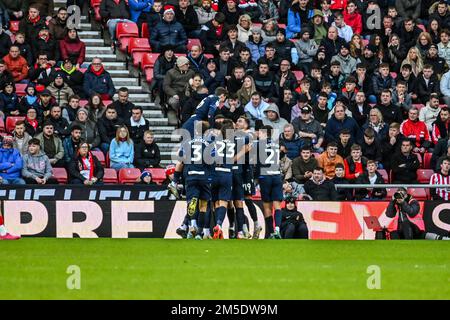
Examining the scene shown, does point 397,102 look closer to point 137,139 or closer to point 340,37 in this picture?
point 340,37

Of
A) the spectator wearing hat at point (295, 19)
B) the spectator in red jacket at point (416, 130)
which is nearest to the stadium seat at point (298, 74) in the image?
the spectator wearing hat at point (295, 19)

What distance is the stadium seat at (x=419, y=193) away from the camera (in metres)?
25.0

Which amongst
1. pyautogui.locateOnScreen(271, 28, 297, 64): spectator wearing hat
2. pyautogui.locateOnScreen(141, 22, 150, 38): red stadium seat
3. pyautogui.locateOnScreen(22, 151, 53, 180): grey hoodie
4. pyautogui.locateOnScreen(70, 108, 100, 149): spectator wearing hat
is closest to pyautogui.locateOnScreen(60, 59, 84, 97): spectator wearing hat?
pyautogui.locateOnScreen(70, 108, 100, 149): spectator wearing hat

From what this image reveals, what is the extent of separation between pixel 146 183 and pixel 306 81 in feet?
15.4

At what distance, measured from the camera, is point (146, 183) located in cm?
2480

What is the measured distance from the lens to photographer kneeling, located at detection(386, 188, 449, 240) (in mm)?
23578

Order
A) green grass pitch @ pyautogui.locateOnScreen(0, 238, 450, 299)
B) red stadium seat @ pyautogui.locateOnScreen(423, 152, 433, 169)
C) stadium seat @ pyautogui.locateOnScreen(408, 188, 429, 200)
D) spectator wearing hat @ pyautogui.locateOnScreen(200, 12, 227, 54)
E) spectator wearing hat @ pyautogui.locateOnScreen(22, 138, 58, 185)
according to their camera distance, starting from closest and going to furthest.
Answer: green grass pitch @ pyautogui.locateOnScreen(0, 238, 450, 299) → spectator wearing hat @ pyautogui.locateOnScreen(22, 138, 58, 185) → stadium seat @ pyautogui.locateOnScreen(408, 188, 429, 200) → red stadium seat @ pyautogui.locateOnScreen(423, 152, 433, 169) → spectator wearing hat @ pyautogui.locateOnScreen(200, 12, 227, 54)

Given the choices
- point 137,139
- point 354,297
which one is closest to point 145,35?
point 137,139

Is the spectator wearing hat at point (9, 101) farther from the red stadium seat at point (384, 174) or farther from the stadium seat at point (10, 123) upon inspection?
the red stadium seat at point (384, 174)

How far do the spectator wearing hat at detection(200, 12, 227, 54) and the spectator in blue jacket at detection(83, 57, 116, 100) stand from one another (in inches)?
107

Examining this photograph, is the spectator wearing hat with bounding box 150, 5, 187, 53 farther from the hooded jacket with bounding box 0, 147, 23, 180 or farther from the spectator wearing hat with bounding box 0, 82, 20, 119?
the hooded jacket with bounding box 0, 147, 23, 180

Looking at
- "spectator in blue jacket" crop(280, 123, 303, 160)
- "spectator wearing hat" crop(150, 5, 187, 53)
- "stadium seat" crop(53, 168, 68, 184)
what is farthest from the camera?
"spectator wearing hat" crop(150, 5, 187, 53)

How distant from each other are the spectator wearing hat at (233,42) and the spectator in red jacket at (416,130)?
3.88m

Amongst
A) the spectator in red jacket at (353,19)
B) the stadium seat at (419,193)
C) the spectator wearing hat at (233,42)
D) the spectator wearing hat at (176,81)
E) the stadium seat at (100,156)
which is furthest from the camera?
the spectator in red jacket at (353,19)
